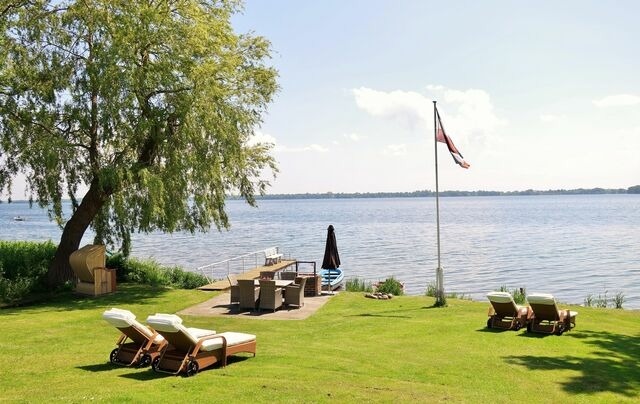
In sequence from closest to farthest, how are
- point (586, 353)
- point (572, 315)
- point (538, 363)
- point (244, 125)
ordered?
point (538, 363) → point (586, 353) → point (572, 315) → point (244, 125)

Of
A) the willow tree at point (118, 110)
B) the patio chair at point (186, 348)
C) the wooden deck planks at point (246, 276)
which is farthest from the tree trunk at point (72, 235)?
the patio chair at point (186, 348)

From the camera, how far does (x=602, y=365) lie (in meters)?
10.1

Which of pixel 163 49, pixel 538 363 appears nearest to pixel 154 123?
pixel 163 49

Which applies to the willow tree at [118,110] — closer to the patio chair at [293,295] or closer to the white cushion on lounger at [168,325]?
the patio chair at [293,295]

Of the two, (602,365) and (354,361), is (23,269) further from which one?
(602,365)

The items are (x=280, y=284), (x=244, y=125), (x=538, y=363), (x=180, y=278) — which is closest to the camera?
(x=538, y=363)

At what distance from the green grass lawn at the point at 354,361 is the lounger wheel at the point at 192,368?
0.19 metres

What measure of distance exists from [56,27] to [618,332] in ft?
63.3

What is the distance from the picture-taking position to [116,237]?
21.8m

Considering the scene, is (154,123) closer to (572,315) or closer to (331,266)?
(331,266)

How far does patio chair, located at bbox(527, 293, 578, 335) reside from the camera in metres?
12.7

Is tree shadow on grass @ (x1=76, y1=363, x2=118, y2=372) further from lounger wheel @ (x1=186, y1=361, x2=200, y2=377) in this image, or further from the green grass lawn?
lounger wheel @ (x1=186, y1=361, x2=200, y2=377)

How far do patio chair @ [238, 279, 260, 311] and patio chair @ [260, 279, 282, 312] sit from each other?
20 centimetres

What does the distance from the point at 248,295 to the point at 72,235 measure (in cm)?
803
